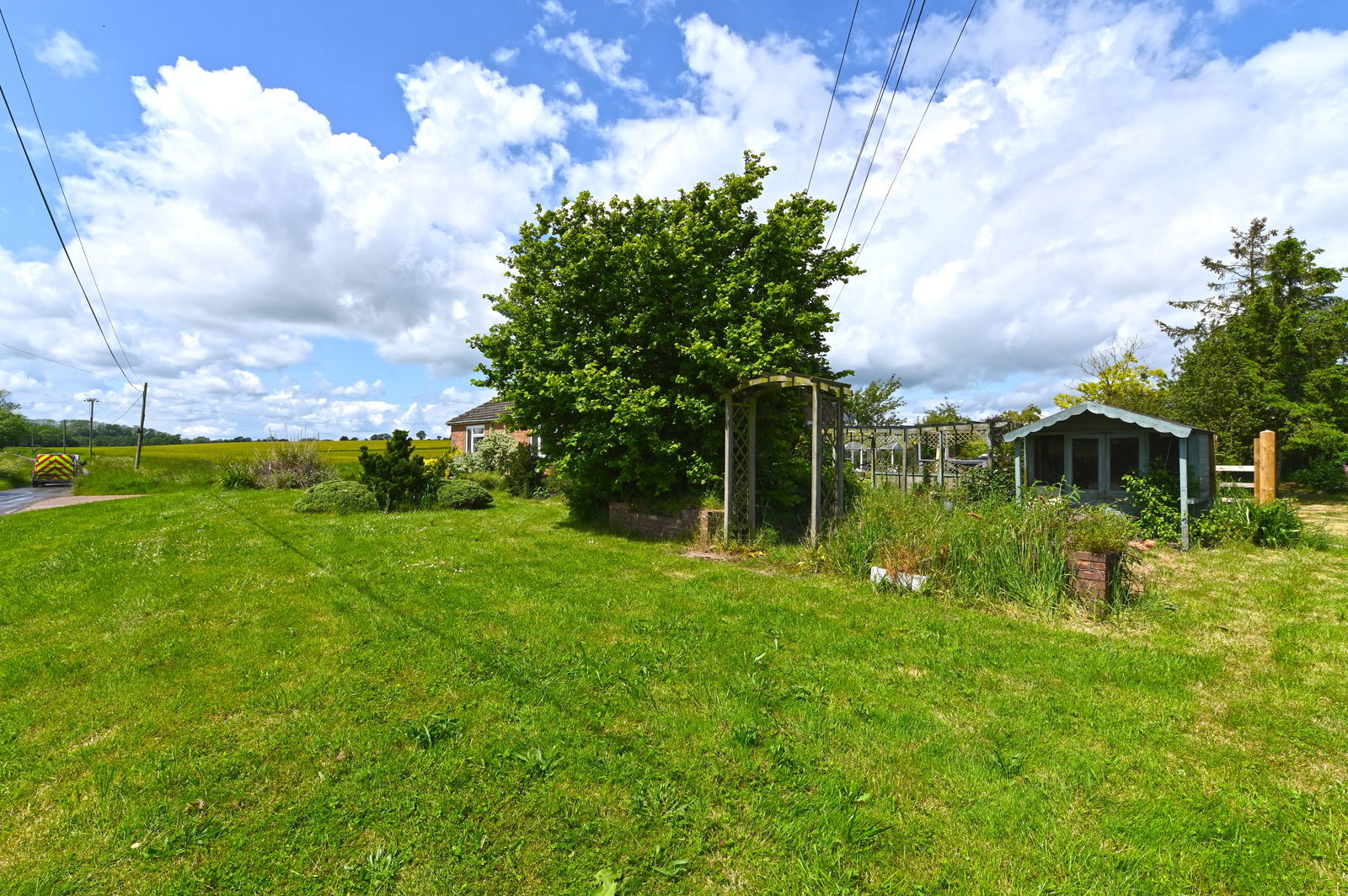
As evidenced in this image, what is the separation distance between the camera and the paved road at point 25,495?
16653mm

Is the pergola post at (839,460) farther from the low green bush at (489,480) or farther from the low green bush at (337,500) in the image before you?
the low green bush at (489,480)

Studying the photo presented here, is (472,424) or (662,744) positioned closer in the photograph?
(662,744)

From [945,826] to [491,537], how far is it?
837 centimetres

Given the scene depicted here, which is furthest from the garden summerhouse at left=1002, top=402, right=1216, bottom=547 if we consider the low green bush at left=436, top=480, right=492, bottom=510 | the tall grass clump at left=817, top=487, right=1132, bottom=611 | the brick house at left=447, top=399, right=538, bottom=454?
the brick house at left=447, top=399, right=538, bottom=454

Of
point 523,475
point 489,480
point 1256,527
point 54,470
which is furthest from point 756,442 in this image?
point 54,470

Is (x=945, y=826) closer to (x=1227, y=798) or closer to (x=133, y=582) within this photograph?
(x=1227, y=798)

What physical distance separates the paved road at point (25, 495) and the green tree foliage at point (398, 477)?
1145cm

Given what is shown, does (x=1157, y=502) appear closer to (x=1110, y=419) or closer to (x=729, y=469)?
(x=1110, y=419)

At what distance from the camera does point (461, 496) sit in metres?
13.4

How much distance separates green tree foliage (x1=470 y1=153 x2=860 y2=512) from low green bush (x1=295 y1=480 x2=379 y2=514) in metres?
4.98

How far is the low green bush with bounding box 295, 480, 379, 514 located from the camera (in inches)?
485

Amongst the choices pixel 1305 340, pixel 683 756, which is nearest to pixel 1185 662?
pixel 683 756

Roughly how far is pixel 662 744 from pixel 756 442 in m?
6.74

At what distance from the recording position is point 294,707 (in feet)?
11.0
